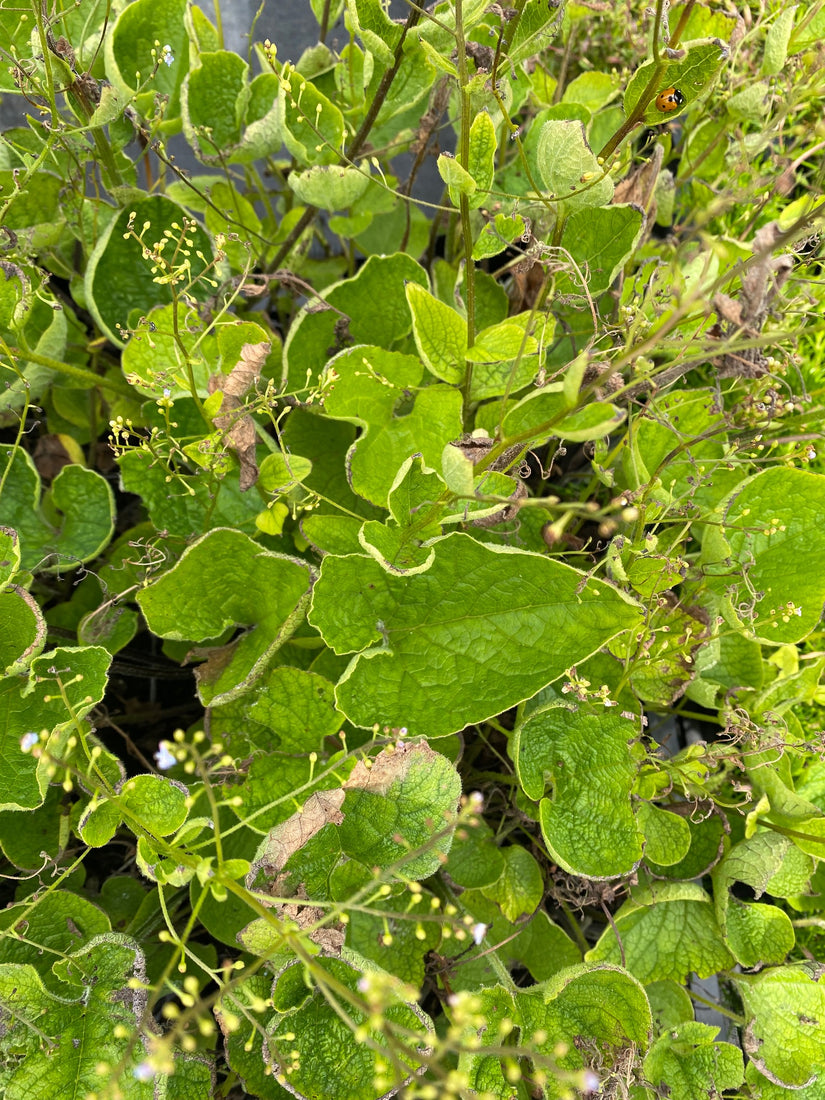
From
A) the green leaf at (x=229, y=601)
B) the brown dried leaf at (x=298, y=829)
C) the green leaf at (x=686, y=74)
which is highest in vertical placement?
the green leaf at (x=686, y=74)

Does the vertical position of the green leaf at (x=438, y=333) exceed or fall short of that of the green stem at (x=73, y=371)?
it exceeds it

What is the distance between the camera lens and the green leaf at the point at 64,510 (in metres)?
0.87

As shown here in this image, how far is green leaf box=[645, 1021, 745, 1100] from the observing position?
802 mm

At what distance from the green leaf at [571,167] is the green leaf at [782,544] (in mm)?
352

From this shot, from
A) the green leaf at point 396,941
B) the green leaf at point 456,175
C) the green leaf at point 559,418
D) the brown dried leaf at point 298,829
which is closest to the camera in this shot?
the green leaf at point 559,418

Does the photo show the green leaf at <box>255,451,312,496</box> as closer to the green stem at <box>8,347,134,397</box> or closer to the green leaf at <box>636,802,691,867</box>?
the green stem at <box>8,347,134,397</box>

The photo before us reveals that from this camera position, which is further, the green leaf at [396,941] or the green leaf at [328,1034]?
the green leaf at [396,941]

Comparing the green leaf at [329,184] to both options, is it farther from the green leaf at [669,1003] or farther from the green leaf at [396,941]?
the green leaf at [669,1003]

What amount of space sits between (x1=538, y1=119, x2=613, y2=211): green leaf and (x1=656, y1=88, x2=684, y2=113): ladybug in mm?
63

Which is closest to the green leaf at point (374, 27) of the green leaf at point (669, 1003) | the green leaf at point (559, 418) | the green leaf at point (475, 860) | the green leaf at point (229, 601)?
the green leaf at point (559, 418)

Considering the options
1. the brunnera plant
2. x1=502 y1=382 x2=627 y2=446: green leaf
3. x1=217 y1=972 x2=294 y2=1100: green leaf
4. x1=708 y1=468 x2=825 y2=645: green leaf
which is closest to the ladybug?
the brunnera plant

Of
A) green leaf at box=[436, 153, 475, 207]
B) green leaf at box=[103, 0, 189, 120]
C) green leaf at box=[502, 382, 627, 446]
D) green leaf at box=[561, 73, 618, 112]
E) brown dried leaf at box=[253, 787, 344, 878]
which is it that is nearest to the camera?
green leaf at box=[502, 382, 627, 446]

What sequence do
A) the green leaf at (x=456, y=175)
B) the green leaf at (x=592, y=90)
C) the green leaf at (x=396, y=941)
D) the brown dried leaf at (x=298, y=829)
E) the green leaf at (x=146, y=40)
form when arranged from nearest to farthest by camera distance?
the green leaf at (x=456, y=175) → the brown dried leaf at (x=298, y=829) → the green leaf at (x=396, y=941) → the green leaf at (x=146, y=40) → the green leaf at (x=592, y=90)

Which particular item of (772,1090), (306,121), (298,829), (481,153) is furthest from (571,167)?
(772,1090)
